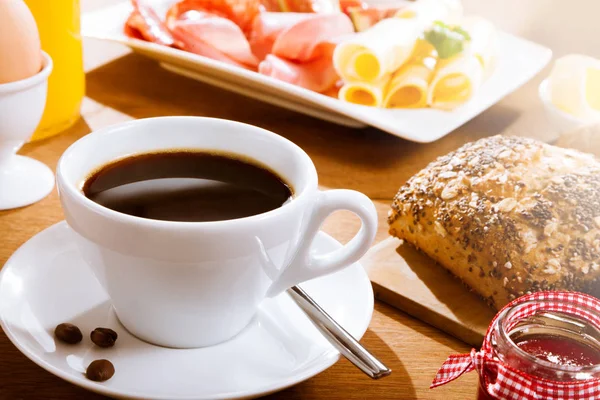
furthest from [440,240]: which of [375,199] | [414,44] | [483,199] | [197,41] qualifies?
[197,41]

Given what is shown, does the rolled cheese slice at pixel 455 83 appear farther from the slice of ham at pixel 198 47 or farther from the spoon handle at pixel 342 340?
the spoon handle at pixel 342 340

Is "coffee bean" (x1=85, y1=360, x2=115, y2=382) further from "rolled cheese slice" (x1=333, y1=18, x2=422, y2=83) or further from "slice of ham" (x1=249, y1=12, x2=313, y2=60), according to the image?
"slice of ham" (x1=249, y1=12, x2=313, y2=60)

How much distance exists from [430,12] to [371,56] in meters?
0.28

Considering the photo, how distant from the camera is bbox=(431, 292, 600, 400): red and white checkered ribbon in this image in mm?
592

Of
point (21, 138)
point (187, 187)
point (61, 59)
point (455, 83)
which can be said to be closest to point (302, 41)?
point (455, 83)

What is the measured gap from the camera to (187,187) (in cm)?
73

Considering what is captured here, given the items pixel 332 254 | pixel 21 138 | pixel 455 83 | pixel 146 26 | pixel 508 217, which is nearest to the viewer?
pixel 332 254

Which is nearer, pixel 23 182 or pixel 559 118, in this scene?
pixel 23 182

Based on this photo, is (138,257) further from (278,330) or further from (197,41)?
(197,41)

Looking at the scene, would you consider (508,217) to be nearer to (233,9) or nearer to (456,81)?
(456,81)

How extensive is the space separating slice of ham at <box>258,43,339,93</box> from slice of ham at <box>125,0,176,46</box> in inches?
7.9

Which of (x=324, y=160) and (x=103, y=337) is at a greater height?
(x=103, y=337)

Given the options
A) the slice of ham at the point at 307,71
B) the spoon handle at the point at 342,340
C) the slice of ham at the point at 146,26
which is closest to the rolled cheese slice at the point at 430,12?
the slice of ham at the point at 307,71

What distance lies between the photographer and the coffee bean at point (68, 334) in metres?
0.67
